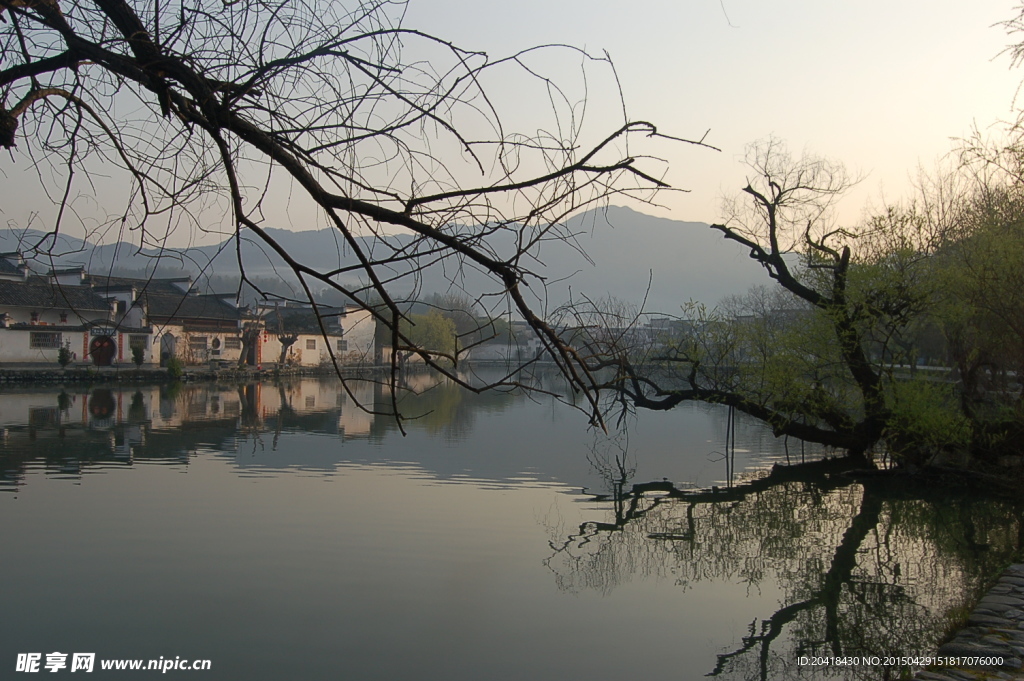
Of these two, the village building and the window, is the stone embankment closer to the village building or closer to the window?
the village building

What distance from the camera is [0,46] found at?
262 cm

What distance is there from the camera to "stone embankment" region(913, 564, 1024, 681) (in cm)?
448

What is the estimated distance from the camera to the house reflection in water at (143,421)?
13.5 m

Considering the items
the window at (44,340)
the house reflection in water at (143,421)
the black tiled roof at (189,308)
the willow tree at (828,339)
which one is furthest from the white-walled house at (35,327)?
the willow tree at (828,339)

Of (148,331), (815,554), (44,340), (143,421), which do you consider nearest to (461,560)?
(815,554)

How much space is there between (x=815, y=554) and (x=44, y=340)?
Answer: 31.0 m

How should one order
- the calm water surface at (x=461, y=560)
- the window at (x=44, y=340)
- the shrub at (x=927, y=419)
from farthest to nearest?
the window at (x=44, y=340) → the shrub at (x=927, y=419) → the calm water surface at (x=461, y=560)

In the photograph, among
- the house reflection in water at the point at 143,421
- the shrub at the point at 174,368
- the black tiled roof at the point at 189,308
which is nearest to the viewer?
the house reflection in water at the point at 143,421

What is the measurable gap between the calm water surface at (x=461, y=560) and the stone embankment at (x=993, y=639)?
661mm

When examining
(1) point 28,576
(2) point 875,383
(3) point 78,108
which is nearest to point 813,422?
(2) point 875,383

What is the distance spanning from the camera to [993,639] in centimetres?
513

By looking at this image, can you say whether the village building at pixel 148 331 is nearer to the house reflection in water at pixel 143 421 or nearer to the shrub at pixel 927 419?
the house reflection in water at pixel 143 421

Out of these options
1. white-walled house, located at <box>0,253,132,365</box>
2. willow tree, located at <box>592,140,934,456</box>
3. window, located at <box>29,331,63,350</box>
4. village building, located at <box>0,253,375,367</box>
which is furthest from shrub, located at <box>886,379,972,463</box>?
window, located at <box>29,331,63,350</box>

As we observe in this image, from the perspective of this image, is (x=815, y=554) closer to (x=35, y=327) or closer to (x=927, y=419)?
(x=927, y=419)
